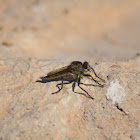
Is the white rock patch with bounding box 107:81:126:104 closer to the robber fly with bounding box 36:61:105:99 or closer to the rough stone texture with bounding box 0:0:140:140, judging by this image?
the rough stone texture with bounding box 0:0:140:140

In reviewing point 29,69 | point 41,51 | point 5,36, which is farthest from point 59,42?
point 29,69

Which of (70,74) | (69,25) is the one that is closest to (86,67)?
(70,74)

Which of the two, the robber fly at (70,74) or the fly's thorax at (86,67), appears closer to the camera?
the robber fly at (70,74)

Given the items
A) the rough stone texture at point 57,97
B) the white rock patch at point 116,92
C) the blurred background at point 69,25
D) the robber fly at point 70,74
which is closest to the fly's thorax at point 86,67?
the robber fly at point 70,74

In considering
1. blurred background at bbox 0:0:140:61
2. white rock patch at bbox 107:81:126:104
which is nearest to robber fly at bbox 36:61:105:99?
white rock patch at bbox 107:81:126:104

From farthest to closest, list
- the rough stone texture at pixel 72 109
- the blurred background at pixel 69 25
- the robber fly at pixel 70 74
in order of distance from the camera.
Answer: the blurred background at pixel 69 25, the robber fly at pixel 70 74, the rough stone texture at pixel 72 109

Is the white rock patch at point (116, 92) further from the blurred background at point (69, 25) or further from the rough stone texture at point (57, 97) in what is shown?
the blurred background at point (69, 25)

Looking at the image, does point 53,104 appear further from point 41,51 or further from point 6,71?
point 41,51

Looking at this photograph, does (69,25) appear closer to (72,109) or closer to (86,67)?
(86,67)
